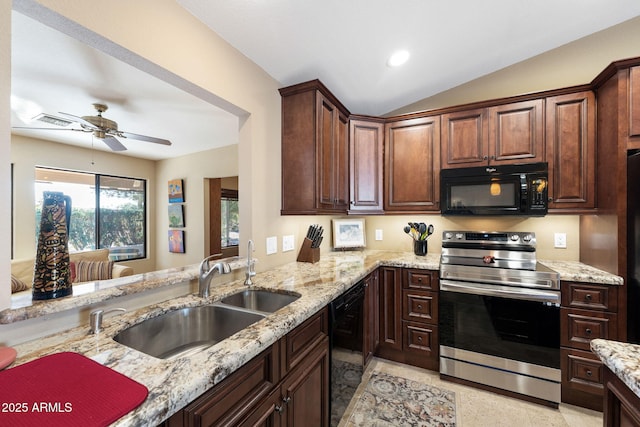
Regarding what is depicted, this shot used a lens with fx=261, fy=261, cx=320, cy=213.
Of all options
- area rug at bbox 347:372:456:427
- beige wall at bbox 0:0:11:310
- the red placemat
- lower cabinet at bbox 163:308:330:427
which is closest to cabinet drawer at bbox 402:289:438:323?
area rug at bbox 347:372:456:427

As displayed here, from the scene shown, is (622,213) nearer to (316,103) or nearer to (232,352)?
(316,103)

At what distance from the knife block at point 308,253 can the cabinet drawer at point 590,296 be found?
1838 millimetres

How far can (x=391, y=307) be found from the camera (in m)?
2.35

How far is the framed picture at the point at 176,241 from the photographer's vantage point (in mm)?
4836

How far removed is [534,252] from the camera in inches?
90.7

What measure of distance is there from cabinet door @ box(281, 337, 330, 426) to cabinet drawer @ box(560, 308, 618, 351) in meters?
1.74

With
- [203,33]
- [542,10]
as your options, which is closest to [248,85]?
[203,33]

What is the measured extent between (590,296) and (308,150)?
2.23 metres

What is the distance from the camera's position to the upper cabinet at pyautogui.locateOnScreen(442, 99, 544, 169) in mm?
2205

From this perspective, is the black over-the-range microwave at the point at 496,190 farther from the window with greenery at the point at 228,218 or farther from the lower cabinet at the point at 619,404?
the window with greenery at the point at 228,218

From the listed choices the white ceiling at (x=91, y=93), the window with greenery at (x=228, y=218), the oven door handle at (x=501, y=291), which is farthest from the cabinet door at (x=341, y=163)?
the window with greenery at (x=228, y=218)

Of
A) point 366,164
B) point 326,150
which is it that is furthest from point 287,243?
point 366,164

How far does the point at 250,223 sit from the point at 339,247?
4.47ft

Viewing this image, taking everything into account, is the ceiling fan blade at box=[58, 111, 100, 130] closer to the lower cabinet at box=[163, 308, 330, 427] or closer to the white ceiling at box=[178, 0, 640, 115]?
the white ceiling at box=[178, 0, 640, 115]
